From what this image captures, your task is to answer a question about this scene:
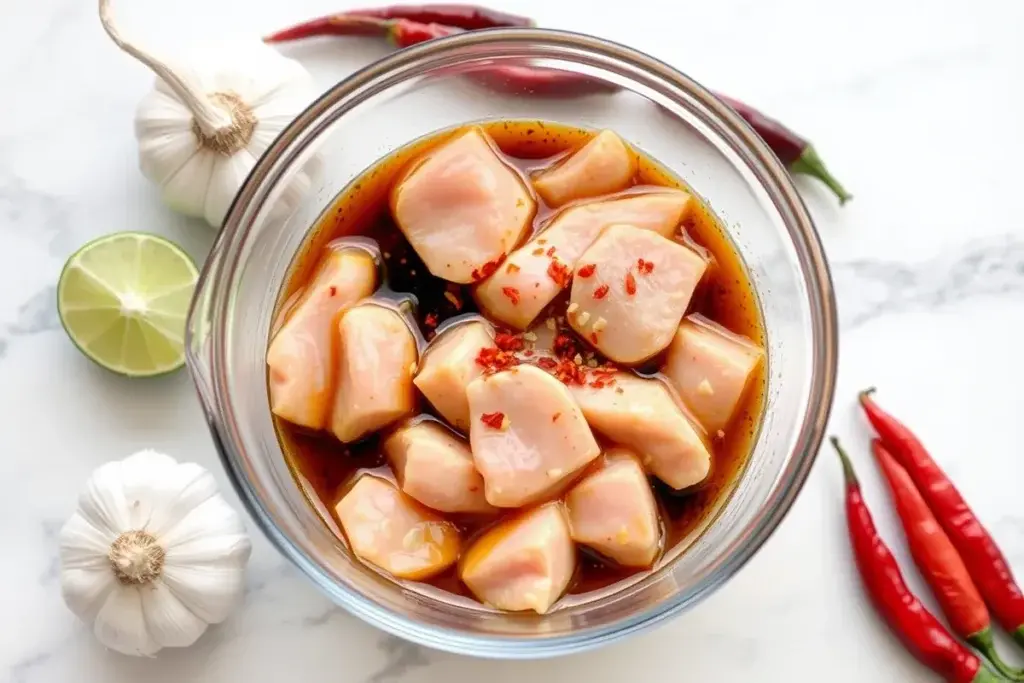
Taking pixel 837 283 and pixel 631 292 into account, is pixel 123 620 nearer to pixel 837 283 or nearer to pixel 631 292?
pixel 631 292

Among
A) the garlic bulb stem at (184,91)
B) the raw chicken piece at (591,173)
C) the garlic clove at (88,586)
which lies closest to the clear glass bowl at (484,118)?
the raw chicken piece at (591,173)

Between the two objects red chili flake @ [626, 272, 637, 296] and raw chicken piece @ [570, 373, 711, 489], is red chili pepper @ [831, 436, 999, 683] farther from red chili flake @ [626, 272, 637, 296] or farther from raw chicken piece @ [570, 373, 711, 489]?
red chili flake @ [626, 272, 637, 296]

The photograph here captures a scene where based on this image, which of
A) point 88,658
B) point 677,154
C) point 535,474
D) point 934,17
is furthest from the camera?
point 934,17

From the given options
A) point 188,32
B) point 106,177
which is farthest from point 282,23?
point 106,177

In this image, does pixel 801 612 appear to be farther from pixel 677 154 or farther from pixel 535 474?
pixel 677 154

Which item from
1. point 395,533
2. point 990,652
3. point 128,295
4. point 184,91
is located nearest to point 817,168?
point 990,652

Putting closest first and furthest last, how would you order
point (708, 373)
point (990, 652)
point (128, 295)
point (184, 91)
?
point (708, 373) < point (184, 91) < point (128, 295) < point (990, 652)
